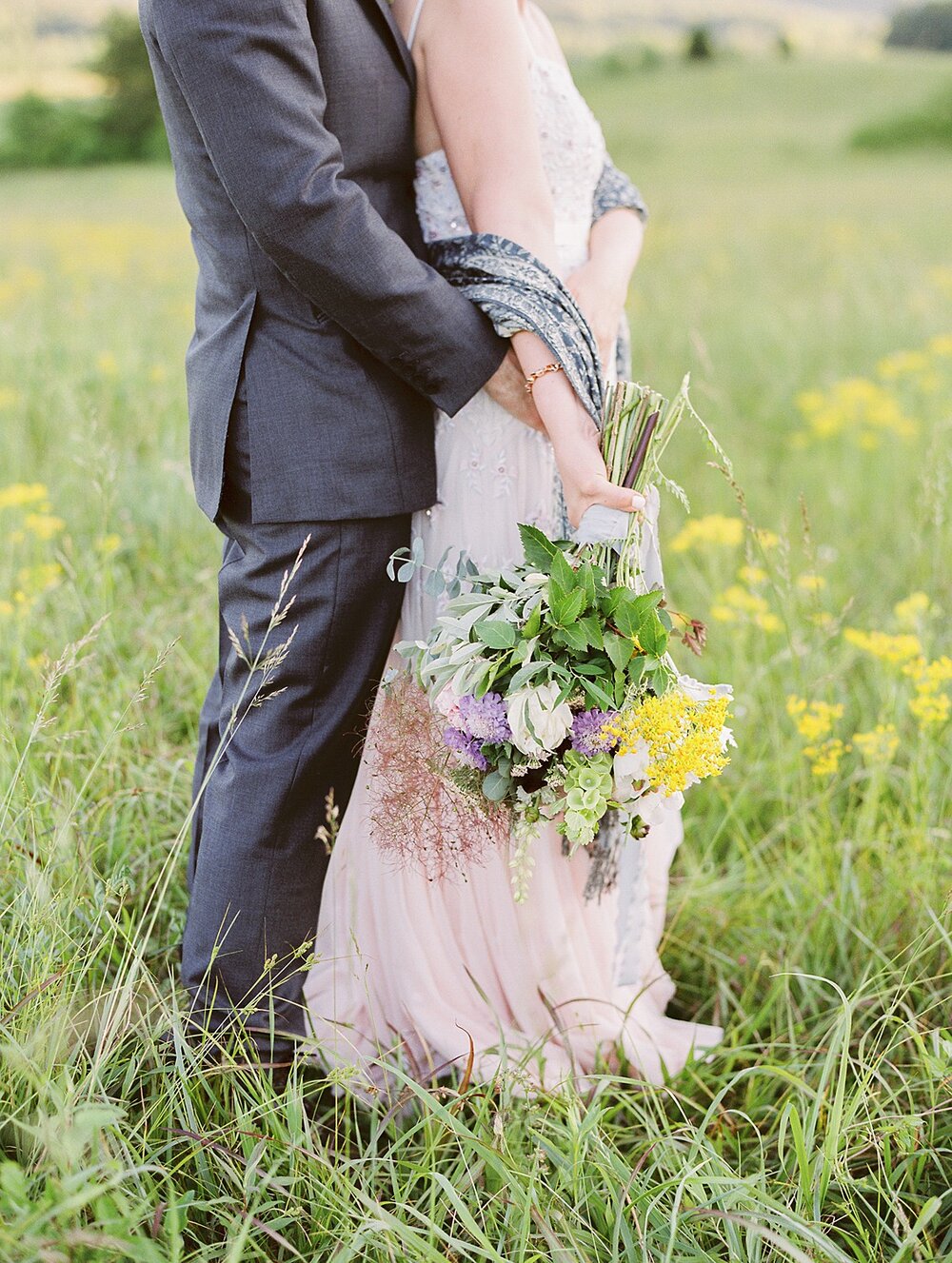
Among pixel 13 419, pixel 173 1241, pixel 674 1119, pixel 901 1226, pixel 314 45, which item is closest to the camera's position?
pixel 173 1241

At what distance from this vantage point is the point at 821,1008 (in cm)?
201

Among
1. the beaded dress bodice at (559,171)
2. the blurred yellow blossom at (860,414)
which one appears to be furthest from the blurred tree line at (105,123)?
the beaded dress bodice at (559,171)

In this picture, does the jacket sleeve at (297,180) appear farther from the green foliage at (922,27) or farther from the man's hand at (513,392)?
the green foliage at (922,27)

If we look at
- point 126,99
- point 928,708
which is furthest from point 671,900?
point 126,99

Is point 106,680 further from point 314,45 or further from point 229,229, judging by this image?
point 314,45

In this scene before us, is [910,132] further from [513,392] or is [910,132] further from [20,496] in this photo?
[513,392]

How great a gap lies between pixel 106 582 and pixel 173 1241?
1727mm

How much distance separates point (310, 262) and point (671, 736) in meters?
0.80

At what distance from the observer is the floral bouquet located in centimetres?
137

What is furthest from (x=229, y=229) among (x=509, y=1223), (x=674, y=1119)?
(x=674, y=1119)

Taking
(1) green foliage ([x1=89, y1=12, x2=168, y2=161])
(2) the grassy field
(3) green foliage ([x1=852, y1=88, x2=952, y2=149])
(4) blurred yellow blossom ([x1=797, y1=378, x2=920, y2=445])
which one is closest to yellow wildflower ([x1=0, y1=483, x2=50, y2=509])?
(2) the grassy field

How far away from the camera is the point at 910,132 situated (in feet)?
59.8

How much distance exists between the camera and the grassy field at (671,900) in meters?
1.34

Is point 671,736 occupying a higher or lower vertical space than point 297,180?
lower
